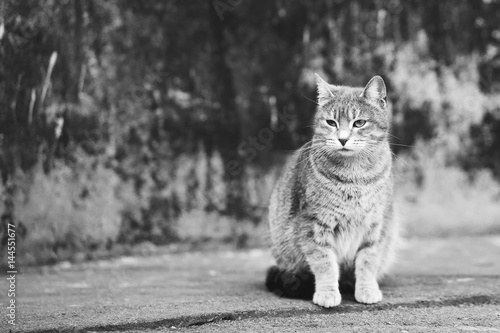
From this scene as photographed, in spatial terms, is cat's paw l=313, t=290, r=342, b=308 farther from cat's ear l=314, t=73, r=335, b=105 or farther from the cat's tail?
cat's ear l=314, t=73, r=335, b=105

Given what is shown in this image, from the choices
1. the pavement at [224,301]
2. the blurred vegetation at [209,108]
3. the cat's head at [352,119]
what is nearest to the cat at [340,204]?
the cat's head at [352,119]

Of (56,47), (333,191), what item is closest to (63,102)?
(56,47)

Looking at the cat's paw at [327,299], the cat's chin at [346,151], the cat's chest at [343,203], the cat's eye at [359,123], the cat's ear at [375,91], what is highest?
the cat's ear at [375,91]

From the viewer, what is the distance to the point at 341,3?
15.5 ft

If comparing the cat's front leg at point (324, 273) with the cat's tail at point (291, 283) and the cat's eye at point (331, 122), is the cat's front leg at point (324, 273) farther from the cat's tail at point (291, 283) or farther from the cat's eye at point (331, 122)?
the cat's eye at point (331, 122)

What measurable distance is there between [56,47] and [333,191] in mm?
2152

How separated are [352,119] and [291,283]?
0.82 m

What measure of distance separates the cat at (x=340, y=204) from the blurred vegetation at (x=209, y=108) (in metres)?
1.51

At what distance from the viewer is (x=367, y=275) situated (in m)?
2.80

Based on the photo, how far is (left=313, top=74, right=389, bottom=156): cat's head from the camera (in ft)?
9.02

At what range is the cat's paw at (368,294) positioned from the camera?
269cm

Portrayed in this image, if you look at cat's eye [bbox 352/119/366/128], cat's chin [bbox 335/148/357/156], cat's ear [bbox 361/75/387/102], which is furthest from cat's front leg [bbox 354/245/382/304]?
cat's ear [bbox 361/75/387/102]

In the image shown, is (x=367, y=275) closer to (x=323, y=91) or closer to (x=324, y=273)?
(x=324, y=273)

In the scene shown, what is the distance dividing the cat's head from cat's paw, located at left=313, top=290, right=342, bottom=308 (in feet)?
2.07
